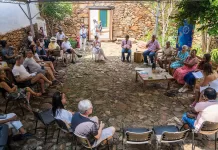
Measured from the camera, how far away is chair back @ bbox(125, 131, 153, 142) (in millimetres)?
2697

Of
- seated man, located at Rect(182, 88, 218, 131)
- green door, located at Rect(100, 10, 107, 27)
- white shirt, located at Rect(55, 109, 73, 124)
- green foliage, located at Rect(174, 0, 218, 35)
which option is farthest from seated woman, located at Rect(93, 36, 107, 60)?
green door, located at Rect(100, 10, 107, 27)

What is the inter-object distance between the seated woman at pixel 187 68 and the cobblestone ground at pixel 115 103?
28cm

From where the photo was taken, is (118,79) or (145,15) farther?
(145,15)

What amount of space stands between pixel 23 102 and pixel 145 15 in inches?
437

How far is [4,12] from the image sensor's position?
7.29 metres

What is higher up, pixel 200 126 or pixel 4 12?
pixel 4 12

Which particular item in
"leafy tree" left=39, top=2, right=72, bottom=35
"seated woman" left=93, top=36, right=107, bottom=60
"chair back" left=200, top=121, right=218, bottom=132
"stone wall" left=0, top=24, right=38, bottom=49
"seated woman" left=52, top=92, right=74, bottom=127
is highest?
"leafy tree" left=39, top=2, right=72, bottom=35

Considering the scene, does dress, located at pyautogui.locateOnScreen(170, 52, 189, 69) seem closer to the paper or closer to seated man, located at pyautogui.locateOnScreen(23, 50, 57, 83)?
the paper

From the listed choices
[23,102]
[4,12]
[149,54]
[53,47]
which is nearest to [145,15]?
[149,54]

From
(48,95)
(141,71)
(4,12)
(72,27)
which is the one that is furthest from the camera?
(72,27)

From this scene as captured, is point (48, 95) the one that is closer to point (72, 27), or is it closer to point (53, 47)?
point (53, 47)

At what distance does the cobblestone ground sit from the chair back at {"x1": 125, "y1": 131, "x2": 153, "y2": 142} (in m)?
0.49

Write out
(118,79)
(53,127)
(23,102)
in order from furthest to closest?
(118,79) → (23,102) → (53,127)

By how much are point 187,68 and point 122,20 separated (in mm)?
8859
